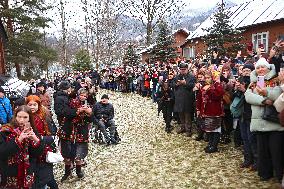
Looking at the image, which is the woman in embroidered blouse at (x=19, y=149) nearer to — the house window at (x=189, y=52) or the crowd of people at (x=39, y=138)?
the crowd of people at (x=39, y=138)

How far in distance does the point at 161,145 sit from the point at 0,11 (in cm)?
2222

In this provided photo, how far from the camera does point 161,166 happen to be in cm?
786

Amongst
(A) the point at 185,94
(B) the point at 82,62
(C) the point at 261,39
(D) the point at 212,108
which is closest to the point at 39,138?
(D) the point at 212,108

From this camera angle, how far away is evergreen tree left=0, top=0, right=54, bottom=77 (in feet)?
91.9

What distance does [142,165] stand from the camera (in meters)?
8.10

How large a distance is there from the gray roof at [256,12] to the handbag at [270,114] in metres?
17.9

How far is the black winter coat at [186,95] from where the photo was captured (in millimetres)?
10203

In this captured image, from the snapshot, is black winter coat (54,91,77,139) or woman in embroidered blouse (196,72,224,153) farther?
woman in embroidered blouse (196,72,224,153)

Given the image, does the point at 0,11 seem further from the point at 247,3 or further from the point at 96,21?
the point at 247,3

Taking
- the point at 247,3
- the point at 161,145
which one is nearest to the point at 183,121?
the point at 161,145

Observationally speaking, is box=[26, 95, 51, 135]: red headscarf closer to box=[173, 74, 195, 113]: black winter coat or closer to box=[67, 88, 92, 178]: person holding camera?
box=[67, 88, 92, 178]: person holding camera

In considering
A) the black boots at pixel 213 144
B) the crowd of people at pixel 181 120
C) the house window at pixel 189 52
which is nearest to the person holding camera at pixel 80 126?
the crowd of people at pixel 181 120

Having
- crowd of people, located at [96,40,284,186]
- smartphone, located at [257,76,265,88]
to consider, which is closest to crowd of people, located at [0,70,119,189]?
crowd of people, located at [96,40,284,186]

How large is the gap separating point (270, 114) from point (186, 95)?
4472 millimetres
